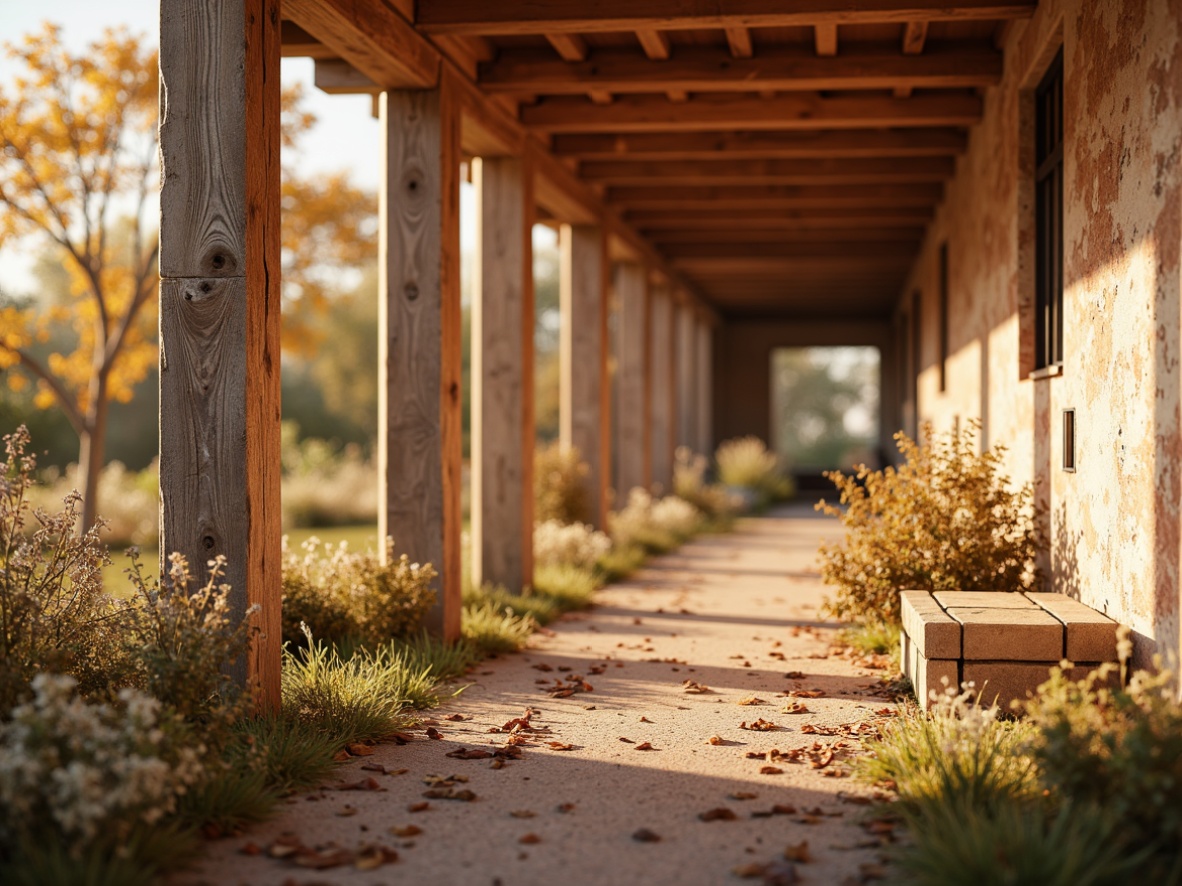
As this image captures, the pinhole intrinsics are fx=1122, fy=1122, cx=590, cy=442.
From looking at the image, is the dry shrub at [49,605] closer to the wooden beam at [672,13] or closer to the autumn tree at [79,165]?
the wooden beam at [672,13]

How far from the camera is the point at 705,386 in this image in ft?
69.3

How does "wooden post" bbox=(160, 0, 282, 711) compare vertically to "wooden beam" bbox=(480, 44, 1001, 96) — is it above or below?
below

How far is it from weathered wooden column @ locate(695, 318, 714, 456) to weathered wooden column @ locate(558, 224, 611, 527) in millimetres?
8807

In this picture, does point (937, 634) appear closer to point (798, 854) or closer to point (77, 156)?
point (798, 854)

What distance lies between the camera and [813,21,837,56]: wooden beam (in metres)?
5.95

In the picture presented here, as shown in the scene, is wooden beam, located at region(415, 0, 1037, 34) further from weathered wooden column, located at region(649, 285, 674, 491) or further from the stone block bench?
weathered wooden column, located at region(649, 285, 674, 491)

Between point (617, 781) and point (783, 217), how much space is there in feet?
28.5

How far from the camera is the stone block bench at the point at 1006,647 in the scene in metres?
4.09

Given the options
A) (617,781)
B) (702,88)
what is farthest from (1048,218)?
(617,781)

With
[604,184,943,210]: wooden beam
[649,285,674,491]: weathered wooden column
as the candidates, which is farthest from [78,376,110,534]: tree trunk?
[649,285,674,491]: weathered wooden column

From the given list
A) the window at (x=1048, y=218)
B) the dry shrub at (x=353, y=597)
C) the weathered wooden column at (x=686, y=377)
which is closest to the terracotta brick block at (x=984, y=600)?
the window at (x=1048, y=218)

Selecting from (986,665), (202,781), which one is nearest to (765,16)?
(986,665)

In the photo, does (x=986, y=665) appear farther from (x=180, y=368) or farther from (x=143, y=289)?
(x=143, y=289)

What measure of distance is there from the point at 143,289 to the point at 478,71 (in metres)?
6.51
